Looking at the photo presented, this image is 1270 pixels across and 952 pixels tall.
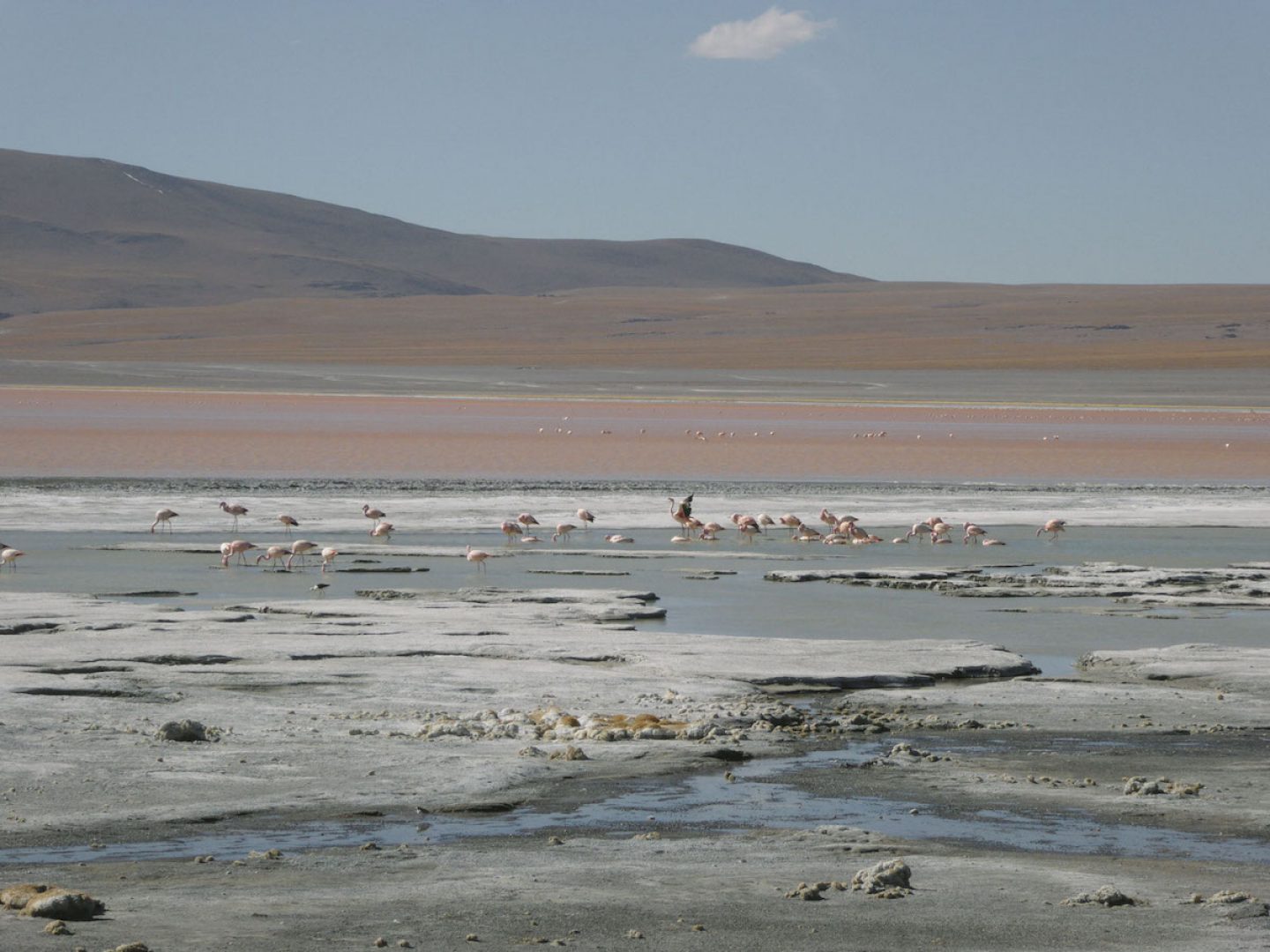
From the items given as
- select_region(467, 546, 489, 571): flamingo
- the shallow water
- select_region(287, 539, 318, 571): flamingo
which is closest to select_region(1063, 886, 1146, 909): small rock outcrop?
the shallow water

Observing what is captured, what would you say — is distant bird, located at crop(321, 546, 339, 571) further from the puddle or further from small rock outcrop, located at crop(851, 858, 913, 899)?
small rock outcrop, located at crop(851, 858, 913, 899)

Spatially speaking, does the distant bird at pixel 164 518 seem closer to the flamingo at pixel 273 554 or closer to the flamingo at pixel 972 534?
the flamingo at pixel 273 554

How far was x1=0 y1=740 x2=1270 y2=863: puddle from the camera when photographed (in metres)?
6.75

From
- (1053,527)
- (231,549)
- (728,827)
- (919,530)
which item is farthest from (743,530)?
(728,827)

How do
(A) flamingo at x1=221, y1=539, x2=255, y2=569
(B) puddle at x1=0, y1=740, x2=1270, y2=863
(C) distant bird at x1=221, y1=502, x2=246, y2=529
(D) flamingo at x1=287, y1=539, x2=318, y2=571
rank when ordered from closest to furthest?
1. (B) puddle at x1=0, y1=740, x2=1270, y2=863
2. (D) flamingo at x1=287, y1=539, x2=318, y2=571
3. (A) flamingo at x1=221, y1=539, x2=255, y2=569
4. (C) distant bird at x1=221, y1=502, x2=246, y2=529

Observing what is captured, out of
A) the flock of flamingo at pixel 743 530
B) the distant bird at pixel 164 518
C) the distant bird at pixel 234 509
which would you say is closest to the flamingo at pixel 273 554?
the flock of flamingo at pixel 743 530

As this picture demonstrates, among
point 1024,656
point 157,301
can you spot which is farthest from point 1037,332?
point 1024,656

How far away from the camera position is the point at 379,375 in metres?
84.9

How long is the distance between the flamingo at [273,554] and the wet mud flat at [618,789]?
4408 mm

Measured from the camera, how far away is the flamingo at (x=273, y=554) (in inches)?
654

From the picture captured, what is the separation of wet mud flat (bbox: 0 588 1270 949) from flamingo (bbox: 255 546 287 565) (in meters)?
4.41

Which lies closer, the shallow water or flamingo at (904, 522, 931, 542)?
the shallow water

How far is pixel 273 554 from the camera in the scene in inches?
659

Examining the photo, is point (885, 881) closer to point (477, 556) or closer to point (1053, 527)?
point (477, 556)
